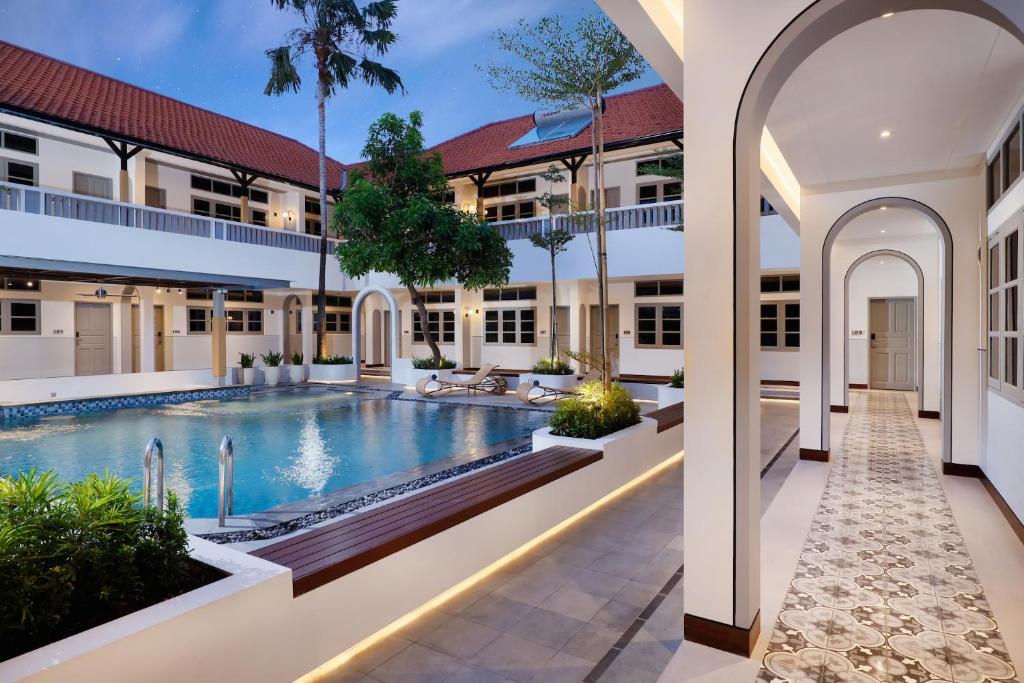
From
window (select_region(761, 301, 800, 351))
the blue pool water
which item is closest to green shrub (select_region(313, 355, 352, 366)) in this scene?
the blue pool water

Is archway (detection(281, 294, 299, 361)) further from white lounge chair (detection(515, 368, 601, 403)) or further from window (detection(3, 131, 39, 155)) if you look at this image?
white lounge chair (detection(515, 368, 601, 403))

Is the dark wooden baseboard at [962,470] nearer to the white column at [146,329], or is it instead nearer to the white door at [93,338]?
the white column at [146,329]

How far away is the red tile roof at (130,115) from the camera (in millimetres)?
13453

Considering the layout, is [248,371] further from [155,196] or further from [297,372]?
[155,196]

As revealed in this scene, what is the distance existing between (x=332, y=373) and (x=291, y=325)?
196 inches

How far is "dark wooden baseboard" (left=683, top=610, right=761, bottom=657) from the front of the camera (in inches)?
120

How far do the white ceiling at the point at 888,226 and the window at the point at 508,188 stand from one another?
10.0m

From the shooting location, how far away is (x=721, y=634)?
10.2 feet

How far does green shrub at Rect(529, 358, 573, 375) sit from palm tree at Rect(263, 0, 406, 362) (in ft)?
19.7

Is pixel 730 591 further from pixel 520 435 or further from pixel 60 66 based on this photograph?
pixel 60 66

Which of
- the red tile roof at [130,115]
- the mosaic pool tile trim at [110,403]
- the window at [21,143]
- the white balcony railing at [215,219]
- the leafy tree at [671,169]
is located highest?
the red tile roof at [130,115]

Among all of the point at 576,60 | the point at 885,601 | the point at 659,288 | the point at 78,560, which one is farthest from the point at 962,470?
the point at 659,288

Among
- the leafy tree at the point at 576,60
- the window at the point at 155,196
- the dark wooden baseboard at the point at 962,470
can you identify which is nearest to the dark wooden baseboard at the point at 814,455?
the dark wooden baseboard at the point at 962,470

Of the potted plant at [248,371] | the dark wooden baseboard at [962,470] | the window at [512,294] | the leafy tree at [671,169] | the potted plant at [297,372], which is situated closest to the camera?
the dark wooden baseboard at [962,470]
